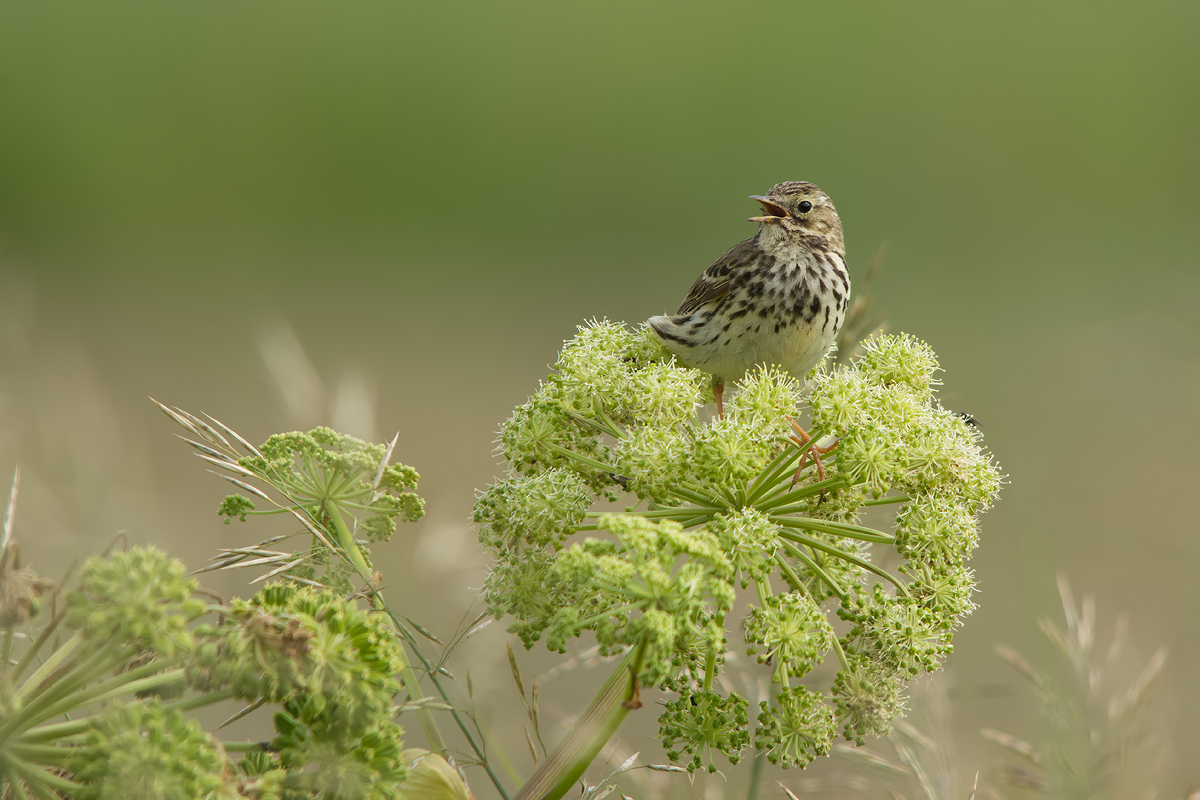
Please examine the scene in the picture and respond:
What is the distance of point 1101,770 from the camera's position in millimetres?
2303

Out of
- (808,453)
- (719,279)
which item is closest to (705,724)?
(808,453)

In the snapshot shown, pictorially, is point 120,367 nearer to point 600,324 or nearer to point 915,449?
point 600,324

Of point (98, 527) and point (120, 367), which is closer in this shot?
point (98, 527)

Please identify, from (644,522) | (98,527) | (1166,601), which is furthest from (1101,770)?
(1166,601)

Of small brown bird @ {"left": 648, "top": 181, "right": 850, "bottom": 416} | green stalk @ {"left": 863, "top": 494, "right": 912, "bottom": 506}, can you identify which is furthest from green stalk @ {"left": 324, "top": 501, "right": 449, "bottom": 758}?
small brown bird @ {"left": 648, "top": 181, "right": 850, "bottom": 416}

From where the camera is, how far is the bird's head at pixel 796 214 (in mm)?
4898

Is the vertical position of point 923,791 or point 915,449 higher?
point 915,449

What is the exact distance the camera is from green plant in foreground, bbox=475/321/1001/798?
191 cm

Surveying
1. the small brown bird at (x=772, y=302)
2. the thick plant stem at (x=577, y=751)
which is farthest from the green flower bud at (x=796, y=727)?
the small brown bird at (x=772, y=302)

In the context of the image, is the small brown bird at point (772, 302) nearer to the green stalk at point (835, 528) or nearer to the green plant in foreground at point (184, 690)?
the green stalk at point (835, 528)

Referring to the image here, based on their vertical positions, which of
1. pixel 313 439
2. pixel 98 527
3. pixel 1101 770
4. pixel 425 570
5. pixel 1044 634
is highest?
pixel 98 527

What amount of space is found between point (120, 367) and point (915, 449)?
13372 mm

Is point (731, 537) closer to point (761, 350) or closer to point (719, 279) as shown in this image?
point (761, 350)

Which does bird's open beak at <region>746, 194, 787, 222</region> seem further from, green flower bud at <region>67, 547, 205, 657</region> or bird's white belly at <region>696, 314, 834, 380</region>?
green flower bud at <region>67, 547, 205, 657</region>
